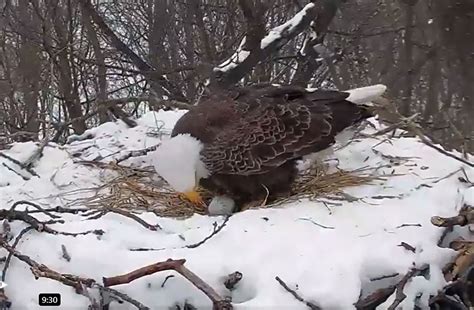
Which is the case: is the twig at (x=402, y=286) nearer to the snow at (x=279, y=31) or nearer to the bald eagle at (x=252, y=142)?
the bald eagle at (x=252, y=142)

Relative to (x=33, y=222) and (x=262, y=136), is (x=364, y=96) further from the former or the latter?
(x=33, y=222)

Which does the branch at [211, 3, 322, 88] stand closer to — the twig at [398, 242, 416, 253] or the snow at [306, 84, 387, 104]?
the snow at [306, 84, 387, 104]

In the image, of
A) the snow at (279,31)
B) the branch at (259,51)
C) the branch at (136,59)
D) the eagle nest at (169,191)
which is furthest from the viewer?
the branch at (136,59)

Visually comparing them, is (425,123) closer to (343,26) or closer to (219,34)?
(343,26)

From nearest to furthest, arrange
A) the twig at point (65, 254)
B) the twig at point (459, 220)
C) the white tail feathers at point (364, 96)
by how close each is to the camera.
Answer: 1. the twig at point (65, 254)
2. the twig at point (459, 220)
3. the white tail feathers at point (364, 96)

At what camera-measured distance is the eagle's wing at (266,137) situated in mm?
1942

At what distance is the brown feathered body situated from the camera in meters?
1.95

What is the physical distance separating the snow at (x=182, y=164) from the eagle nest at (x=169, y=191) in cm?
7

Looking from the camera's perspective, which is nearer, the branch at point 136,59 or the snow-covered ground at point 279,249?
the snow-covered ground at point 279,249

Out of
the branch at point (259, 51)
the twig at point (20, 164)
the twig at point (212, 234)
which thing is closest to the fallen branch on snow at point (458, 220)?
the twig at point (212, 234)

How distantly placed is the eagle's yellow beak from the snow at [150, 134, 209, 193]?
2cm

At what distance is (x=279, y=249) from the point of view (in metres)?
1.43

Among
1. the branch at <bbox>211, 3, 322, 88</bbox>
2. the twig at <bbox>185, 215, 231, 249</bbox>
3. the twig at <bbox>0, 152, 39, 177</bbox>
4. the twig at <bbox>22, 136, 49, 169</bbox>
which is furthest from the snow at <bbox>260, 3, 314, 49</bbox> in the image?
the twig at <bbox>185, 215, 231, 249</bbox>
